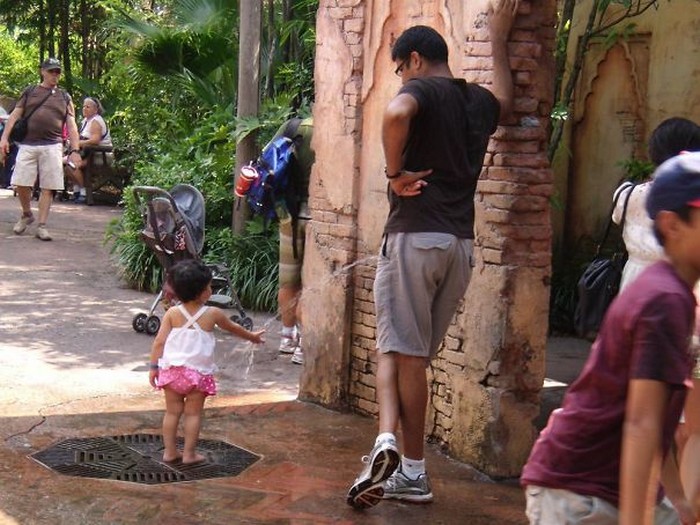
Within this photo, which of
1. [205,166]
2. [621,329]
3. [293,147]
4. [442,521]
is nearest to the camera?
[621,329]

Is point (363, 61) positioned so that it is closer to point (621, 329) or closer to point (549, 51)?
point (549, 51)

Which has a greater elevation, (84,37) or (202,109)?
(84,37)

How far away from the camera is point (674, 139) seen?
574cm

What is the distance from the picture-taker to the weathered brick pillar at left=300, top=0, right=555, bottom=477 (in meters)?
6.44

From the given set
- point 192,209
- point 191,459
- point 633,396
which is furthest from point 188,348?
point 633,396

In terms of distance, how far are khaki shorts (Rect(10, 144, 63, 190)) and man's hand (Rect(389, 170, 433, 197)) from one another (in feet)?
30.2

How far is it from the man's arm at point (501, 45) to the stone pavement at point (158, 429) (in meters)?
2.01

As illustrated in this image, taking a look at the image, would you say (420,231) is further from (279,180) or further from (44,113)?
(44,113)

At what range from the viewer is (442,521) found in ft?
19.1

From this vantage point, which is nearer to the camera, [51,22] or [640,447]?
[640,447]

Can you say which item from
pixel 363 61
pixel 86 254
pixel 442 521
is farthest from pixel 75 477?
pixel 86 254

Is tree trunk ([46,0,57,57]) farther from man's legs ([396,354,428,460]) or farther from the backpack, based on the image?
man's legs ([396,354,428,460])

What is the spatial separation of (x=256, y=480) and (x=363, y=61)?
2.59 m

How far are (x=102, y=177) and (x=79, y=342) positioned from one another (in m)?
10.1
